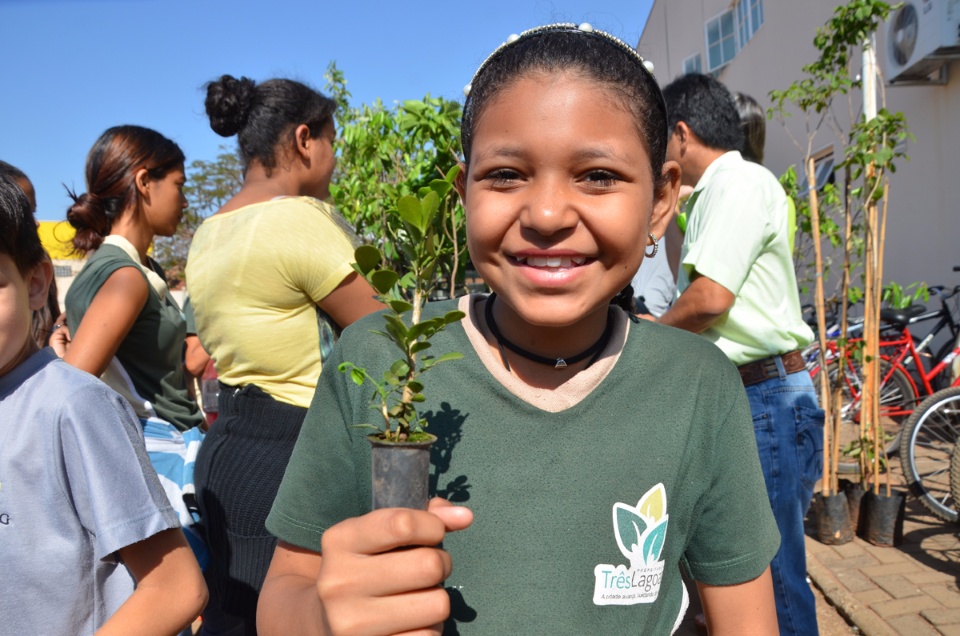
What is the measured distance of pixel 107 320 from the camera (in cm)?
246

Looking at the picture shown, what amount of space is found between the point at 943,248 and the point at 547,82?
312 inches

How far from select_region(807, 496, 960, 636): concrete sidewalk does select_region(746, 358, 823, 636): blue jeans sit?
3.88ft

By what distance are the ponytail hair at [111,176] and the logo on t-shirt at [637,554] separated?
250 cm

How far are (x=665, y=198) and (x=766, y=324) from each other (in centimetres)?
158

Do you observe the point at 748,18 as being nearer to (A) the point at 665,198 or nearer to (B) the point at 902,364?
(B) the point at 902,364

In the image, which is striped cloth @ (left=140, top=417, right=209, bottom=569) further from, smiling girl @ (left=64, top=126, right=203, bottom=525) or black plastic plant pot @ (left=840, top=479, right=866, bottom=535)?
black plastic plant pot @ (left=840, top=479, right=866, bottom=535)

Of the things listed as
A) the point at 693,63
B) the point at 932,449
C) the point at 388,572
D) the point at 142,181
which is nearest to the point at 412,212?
the point at 388,572

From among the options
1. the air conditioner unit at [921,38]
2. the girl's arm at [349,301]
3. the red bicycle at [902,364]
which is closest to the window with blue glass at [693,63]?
the air conditioner unit at [921,38]

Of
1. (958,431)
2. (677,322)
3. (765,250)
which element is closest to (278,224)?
(677,322)

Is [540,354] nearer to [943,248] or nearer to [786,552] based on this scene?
[786,552]

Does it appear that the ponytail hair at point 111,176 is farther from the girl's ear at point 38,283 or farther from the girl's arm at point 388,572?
the girl's arm at point 388,572

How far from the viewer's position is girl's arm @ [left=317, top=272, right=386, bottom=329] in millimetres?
2350

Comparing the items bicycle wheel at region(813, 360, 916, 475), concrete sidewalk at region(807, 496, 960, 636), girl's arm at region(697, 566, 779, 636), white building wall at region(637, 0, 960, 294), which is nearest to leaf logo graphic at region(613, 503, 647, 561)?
girl's arm at region(697, 566, 779, 636)

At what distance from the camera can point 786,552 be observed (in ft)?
9.39
